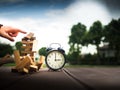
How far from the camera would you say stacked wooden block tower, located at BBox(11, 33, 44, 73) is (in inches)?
73.3

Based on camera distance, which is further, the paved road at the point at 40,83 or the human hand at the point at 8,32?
the human hand at the point at 8,32

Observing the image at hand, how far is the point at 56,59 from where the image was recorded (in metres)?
1.89

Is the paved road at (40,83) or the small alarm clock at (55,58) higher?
the small alarm clock at (55,58)

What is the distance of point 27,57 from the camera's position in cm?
182

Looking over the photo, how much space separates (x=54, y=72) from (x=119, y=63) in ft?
2.60

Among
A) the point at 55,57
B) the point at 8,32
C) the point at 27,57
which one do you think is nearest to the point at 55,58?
the point at 55,57

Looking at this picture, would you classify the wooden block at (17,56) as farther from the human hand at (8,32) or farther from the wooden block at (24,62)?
the human hand at (8,32)

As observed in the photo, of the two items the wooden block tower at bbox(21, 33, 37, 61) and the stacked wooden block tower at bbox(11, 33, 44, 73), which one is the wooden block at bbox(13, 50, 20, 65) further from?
the wooden block tower at bbox(21, 33, 37, 61)

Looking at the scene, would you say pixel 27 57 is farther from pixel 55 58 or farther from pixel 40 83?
pixel 40 83

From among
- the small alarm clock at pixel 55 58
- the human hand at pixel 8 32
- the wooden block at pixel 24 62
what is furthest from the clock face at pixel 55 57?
the human hand at pixel 8 32

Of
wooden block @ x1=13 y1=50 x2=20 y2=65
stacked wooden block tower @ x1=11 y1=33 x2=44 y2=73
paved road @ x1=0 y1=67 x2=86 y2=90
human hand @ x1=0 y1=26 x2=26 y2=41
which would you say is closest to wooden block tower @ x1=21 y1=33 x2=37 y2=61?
stacked wooden block tower @ x1=11 y1=33 x2=44 y2=73

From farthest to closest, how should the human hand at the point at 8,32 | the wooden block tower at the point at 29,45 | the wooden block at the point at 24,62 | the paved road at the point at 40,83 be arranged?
the wooden block tower at the point at 29,45, the wooden block at the point at 24,62, the human hand at the point at 8,32, the paved road at the point at 40,83

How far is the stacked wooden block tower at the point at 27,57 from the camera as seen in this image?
6.11 feet

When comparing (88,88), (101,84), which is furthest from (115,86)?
(88,88)
